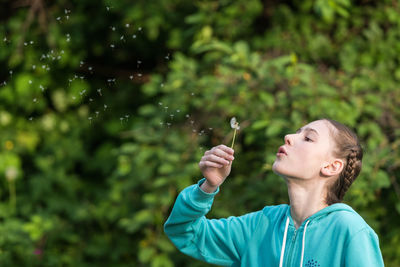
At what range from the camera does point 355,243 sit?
4.74 feet

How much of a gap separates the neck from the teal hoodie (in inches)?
1.2

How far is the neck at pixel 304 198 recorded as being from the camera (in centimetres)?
159

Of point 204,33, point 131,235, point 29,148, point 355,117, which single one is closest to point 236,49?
point 204,33

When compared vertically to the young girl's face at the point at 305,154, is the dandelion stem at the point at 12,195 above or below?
above

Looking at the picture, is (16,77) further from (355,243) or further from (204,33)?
(355,243)

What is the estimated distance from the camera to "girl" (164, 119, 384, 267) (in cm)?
149

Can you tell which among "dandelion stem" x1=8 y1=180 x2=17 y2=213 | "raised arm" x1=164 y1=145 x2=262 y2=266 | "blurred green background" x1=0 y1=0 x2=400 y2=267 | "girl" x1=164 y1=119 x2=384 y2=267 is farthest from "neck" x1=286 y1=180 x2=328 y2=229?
"dandelion stem" x1=8 y1=180 x2=17 y2=213

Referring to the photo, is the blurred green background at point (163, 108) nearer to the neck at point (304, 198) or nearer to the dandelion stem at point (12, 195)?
the dandelion stem at point (12, 195)

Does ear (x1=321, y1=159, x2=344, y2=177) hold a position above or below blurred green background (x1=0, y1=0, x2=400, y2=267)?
below

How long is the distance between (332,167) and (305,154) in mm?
90

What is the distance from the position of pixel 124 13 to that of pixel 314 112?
4.46 feet

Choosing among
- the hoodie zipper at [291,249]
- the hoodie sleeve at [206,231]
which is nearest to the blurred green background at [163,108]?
the hoodie sleeve at [206,231]

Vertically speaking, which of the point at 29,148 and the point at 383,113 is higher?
the point at 29,148

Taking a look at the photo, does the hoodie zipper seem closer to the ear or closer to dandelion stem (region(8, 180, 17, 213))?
the ear
